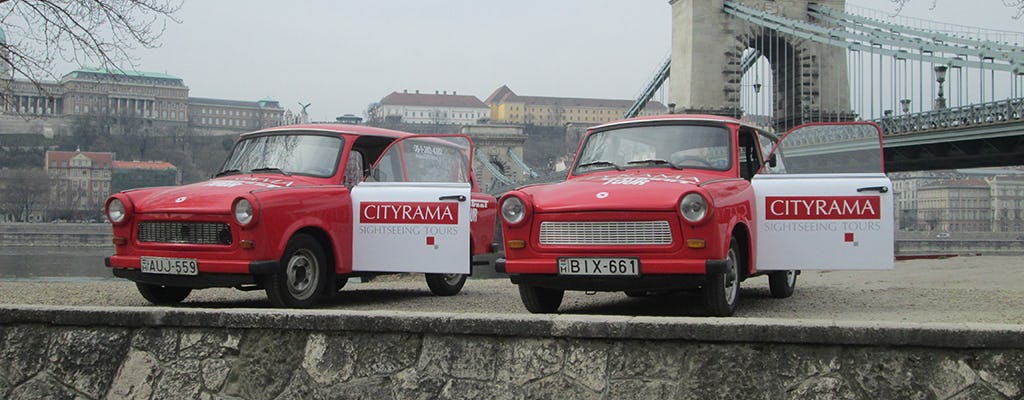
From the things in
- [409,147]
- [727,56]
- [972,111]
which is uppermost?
[727,56]

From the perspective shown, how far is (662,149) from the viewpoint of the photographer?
662 centimetres

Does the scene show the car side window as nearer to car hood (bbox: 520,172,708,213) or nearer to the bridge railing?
car hood (bbox: 520,172,708,213)

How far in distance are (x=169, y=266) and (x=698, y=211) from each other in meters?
3.27

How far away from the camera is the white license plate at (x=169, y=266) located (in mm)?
6230

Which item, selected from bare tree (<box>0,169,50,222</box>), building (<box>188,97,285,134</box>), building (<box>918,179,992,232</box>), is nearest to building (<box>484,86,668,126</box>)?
building (<box>188,97,285,134</box>)

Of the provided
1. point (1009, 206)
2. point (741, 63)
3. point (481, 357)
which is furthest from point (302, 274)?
point (1009, 206)

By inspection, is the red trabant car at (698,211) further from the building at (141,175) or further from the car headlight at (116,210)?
the building at (141,175)

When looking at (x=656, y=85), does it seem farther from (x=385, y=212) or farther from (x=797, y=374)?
(x=797, y=374)

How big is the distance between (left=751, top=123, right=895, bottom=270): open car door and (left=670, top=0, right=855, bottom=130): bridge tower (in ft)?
110

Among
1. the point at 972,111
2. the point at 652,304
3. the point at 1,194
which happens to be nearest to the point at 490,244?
the point at 652,304

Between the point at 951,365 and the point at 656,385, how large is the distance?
949 mm

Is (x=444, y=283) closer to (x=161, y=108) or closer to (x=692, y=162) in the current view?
(x=692, y=162)

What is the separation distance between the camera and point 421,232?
22.6 feet

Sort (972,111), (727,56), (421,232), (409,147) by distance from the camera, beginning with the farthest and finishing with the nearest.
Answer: (727,56) < (972,111) < (409,147) < (421,232)
